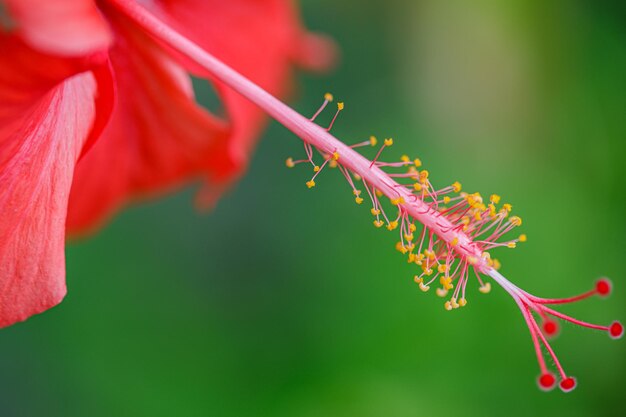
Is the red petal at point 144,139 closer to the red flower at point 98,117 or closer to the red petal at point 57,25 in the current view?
the red flower at point 98,117

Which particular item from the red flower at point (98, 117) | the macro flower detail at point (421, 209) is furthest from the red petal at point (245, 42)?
the macro flower detail at point (421, 209)

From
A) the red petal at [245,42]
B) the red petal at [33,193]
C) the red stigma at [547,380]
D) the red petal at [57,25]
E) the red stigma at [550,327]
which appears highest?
the red petal at [245,42]

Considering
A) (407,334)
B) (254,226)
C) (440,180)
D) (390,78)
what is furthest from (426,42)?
(407,334)

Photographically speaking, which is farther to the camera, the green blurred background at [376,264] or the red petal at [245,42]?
the green blurred background at [376,264]

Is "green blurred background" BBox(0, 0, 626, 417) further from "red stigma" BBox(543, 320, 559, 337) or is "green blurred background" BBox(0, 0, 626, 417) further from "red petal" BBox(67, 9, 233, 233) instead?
"red stigma" BBox(543, 320, 559, 337)

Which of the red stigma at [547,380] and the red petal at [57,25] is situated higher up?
the red stigma at [547,380]

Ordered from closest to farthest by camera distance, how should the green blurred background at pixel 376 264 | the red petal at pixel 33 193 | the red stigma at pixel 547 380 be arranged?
1. the red petal at pixel 33 193
2. the red stigma at pixel 547 380
3. the green blurred background at pixel 376 264
